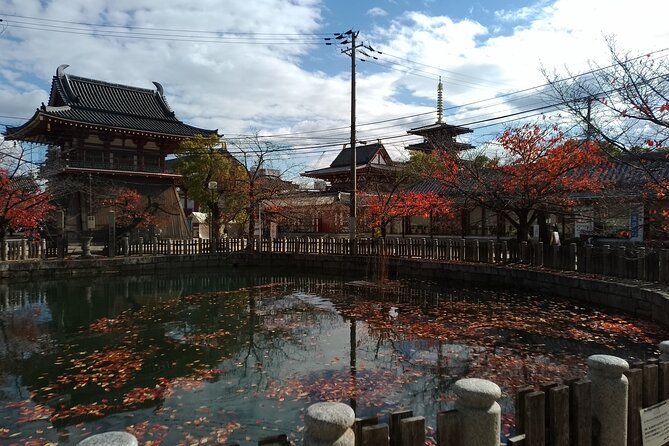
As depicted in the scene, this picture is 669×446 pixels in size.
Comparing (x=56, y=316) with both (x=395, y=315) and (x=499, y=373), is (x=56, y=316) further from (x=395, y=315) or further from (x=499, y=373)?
(x=499, y=373)

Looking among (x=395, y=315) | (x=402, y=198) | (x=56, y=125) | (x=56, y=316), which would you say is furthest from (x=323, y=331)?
(x=56, y=125)

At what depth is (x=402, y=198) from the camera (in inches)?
908

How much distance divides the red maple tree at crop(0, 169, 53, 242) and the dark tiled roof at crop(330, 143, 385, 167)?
2399cm

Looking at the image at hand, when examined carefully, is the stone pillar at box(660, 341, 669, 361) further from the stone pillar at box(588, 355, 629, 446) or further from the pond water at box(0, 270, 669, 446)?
the pond water at box(0, 270, 669, 446)

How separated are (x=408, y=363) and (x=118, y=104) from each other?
31991mm

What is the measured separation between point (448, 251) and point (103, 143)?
23542 mm

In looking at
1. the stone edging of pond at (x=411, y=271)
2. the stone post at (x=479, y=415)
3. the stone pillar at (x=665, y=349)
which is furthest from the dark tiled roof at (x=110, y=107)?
the stone pillar at (x=665, y=349)

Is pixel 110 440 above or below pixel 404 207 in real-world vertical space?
below

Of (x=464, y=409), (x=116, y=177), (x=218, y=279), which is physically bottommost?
(x=218, y=279)

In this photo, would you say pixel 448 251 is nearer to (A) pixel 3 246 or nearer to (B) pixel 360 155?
(A) pixel 3 246

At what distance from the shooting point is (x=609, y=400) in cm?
308

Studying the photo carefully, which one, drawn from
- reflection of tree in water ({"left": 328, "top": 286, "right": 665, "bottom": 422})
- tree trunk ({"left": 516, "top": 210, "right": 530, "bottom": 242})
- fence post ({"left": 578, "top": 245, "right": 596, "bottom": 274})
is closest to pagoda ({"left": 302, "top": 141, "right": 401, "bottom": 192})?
tree trunk ({"left": 516, "top": 210, "right": 530, "bottom": 242})

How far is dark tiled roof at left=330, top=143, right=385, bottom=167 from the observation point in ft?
130

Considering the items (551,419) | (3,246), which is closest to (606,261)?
(551,419)
